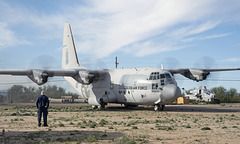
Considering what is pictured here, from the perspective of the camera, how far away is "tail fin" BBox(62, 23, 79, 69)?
33.8m

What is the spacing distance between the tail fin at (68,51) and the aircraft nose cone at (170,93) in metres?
14.7

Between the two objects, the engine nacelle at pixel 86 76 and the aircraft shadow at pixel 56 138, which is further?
the engine nacelle at pixel 86 76

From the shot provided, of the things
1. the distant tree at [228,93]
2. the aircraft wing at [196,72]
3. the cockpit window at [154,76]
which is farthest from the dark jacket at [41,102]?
the distant tree at [228,93]

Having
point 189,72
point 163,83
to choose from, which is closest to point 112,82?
point 163,83

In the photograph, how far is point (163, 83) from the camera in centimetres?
2228

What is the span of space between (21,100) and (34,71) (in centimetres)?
2529

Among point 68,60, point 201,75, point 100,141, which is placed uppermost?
point 68,60

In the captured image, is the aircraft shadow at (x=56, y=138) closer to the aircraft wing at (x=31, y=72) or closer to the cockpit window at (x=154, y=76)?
the cockpit window at (x=154, y=76)

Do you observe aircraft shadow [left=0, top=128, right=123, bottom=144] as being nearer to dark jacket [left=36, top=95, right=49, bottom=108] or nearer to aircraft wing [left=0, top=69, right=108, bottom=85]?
dark jacket [left=36, top=95, right=49, bottom=108]

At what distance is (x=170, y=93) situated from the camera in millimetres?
21391

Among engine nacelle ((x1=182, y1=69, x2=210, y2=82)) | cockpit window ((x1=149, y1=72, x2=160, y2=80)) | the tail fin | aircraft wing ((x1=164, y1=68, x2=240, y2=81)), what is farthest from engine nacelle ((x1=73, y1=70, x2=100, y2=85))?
Answer: engine nacelle ((x1=182, y1=69, x2=210, y2=82))

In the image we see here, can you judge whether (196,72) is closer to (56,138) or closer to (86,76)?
(86,76)

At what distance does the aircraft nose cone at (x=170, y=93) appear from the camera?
21328 millimetres

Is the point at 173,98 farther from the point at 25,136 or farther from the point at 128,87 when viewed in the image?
the point at 25,136
